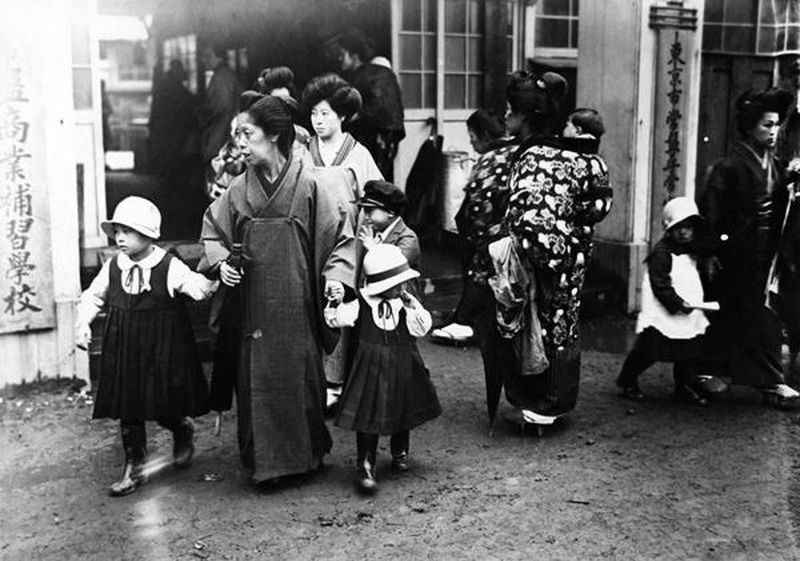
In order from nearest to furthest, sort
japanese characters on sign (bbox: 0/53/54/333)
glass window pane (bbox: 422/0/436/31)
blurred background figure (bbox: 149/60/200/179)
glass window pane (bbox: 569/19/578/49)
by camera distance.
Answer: japanese characters on sign (bbox: 0/53/54/333) < glass window pane (bbox: 422/0/436/31) < glass window pane (bbox: 569/19/578/49) < blurred background figure (bbox: 149/60/200/179)

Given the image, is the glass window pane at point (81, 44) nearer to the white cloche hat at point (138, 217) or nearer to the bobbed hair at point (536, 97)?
the white cloche hat at point (138, 217)

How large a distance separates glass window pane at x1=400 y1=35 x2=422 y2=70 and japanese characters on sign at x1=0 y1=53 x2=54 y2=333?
5.05 metres

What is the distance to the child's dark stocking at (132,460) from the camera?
5230mm

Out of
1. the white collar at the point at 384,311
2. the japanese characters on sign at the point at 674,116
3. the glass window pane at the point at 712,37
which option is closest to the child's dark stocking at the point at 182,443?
the white collar at the point at 384,311

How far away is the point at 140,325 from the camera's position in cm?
517

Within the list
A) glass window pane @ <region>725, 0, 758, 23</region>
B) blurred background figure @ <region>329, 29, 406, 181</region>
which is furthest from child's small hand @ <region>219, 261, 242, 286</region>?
glass window pane @ <region>725, 0, 758, 23</region>

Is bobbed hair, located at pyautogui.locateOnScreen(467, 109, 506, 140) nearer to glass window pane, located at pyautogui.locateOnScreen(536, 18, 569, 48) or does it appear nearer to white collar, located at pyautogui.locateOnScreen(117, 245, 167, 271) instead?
white collar, located at pyautogui.locateOnScreen(117, 245, 167, 271)

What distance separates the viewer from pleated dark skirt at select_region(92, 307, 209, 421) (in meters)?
5.16

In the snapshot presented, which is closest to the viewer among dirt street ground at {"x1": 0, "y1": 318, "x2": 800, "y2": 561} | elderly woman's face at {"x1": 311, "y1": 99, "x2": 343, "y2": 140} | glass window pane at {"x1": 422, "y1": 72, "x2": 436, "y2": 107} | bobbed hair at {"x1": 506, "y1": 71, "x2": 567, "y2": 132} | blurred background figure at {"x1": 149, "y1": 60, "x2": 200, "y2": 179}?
dirt street ground at {"x1": 0, "y1": 318, "x2": 800, "y2": 561}

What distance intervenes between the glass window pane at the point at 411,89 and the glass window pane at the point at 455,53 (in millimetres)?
383

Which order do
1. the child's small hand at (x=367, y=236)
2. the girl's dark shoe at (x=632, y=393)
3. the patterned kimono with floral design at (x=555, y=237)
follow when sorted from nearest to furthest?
the child's small hand at (x=367, y=236), the patterned kimono with floral design at (x=555, y=237), the girl's dark shoe at (x=632, y=393)

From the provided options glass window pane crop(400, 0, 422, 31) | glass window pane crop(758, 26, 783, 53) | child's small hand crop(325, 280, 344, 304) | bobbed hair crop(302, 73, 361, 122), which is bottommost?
child's small hand crop(325, 280, 344, 304)

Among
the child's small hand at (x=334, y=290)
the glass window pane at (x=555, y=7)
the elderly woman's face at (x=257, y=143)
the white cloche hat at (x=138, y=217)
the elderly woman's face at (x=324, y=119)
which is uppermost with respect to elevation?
the glass window pane at (x=555, y=7)

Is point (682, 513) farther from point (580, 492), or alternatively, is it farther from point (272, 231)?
point (272, 231)
